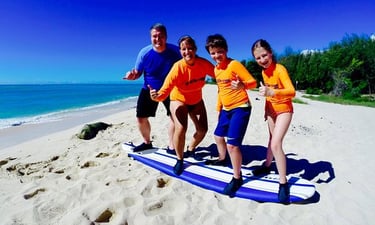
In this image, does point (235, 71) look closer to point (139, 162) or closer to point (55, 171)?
point (139, 162)

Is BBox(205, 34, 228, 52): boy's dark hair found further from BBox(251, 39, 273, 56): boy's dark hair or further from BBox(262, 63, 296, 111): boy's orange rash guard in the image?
BBox(262, 63, 296, 111): boy's orange rash guard

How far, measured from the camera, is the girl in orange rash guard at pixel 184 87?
12.5 feet

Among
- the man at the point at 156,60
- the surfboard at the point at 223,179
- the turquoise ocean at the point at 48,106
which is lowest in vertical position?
the turquoise ocean at the point at 48,106

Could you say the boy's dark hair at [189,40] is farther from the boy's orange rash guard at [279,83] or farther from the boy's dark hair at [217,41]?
the boy's orange rash guard at [279,83]

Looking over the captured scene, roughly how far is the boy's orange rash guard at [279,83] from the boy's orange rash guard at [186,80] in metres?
0.87

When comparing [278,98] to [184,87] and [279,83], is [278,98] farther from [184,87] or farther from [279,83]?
[184,87]

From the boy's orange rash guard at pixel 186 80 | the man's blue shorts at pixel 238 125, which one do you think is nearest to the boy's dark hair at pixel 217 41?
the boy's orange rash guard at pixel 186 80

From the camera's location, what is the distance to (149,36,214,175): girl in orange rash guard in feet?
12.5

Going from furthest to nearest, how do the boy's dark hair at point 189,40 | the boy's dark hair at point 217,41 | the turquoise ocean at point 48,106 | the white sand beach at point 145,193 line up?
the turquoise ocean at point 48,106 → the boy's dark hair at point 189,40 → the boy's dark hair at point 217,41 → the white sand beach at point 145,193

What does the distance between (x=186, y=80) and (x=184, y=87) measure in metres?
0.12

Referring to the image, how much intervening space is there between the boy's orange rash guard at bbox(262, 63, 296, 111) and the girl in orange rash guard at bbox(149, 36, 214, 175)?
0.87 m

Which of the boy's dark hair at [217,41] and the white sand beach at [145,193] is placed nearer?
the white sand beach at [145,193]

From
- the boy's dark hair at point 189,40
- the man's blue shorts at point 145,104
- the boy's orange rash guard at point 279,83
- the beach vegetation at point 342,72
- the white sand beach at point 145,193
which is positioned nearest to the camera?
the white sand beach at point 145,193

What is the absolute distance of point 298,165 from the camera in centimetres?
492
